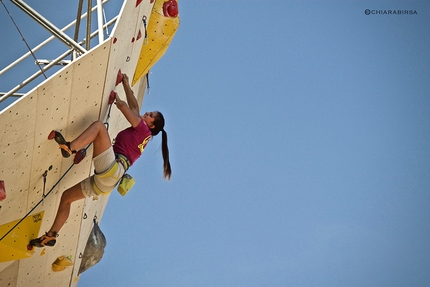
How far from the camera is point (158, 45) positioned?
8.37m

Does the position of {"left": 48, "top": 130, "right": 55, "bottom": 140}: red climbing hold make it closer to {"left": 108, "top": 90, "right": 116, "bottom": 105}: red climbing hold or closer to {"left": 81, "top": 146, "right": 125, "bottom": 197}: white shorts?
{"left": 81, "top": 146, "right": 125, "bottom": 197}: white shorts

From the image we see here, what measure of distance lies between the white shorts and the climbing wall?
31cm

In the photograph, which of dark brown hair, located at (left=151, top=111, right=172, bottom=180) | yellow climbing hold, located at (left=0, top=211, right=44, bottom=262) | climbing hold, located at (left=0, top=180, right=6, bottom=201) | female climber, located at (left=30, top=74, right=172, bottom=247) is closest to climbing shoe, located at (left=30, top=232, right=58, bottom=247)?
female climber, located at (left=30, top=74, right=172, bottom=247)

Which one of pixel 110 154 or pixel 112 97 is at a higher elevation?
pixel 112 97

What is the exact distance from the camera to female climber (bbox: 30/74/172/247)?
21.2ft

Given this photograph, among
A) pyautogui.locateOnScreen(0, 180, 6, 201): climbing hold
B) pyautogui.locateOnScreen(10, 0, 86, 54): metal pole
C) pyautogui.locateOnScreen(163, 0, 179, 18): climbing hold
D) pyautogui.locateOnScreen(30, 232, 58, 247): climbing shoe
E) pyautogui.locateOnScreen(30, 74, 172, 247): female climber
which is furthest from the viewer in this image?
pyautogui.locateOnScreen(163, 0, 179, 18): climbing hold

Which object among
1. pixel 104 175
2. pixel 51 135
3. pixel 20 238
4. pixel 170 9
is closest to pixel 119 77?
pixel 104 175

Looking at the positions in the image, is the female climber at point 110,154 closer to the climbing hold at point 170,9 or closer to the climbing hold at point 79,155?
the climbing hold at point 79,155

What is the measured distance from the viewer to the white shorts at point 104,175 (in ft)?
21.4

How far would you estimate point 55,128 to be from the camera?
608 cm

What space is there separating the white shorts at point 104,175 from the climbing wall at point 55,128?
31 cm

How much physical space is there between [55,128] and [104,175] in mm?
765

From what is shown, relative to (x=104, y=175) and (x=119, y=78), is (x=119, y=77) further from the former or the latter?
(x=104, y=175)

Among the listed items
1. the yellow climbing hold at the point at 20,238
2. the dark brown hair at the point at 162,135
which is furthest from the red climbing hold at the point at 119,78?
the yellow climbing hold at the point at 20,238
